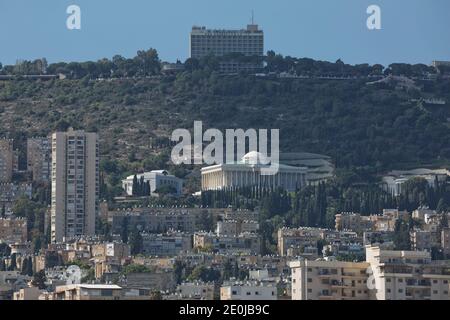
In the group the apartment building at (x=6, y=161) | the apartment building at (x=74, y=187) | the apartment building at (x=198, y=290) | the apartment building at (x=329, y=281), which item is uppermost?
the apartment building at (x=6, y=161)

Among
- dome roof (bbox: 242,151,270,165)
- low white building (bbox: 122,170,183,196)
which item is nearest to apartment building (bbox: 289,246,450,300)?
dome roof (bbox: 242,151,270,165)

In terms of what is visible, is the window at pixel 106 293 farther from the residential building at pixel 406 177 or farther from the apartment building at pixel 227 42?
the apartment building at pixel 227 42

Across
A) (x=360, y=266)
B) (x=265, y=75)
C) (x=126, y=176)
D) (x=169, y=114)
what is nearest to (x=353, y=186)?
(x=126, y=176)

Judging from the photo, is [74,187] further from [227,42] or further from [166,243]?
[227,42]

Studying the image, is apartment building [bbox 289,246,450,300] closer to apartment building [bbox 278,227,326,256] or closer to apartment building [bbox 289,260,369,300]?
apartment building [bbox 289,260,369,300]

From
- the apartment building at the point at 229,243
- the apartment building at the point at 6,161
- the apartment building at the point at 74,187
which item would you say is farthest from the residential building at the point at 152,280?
the apartment building at the point at 6,161
